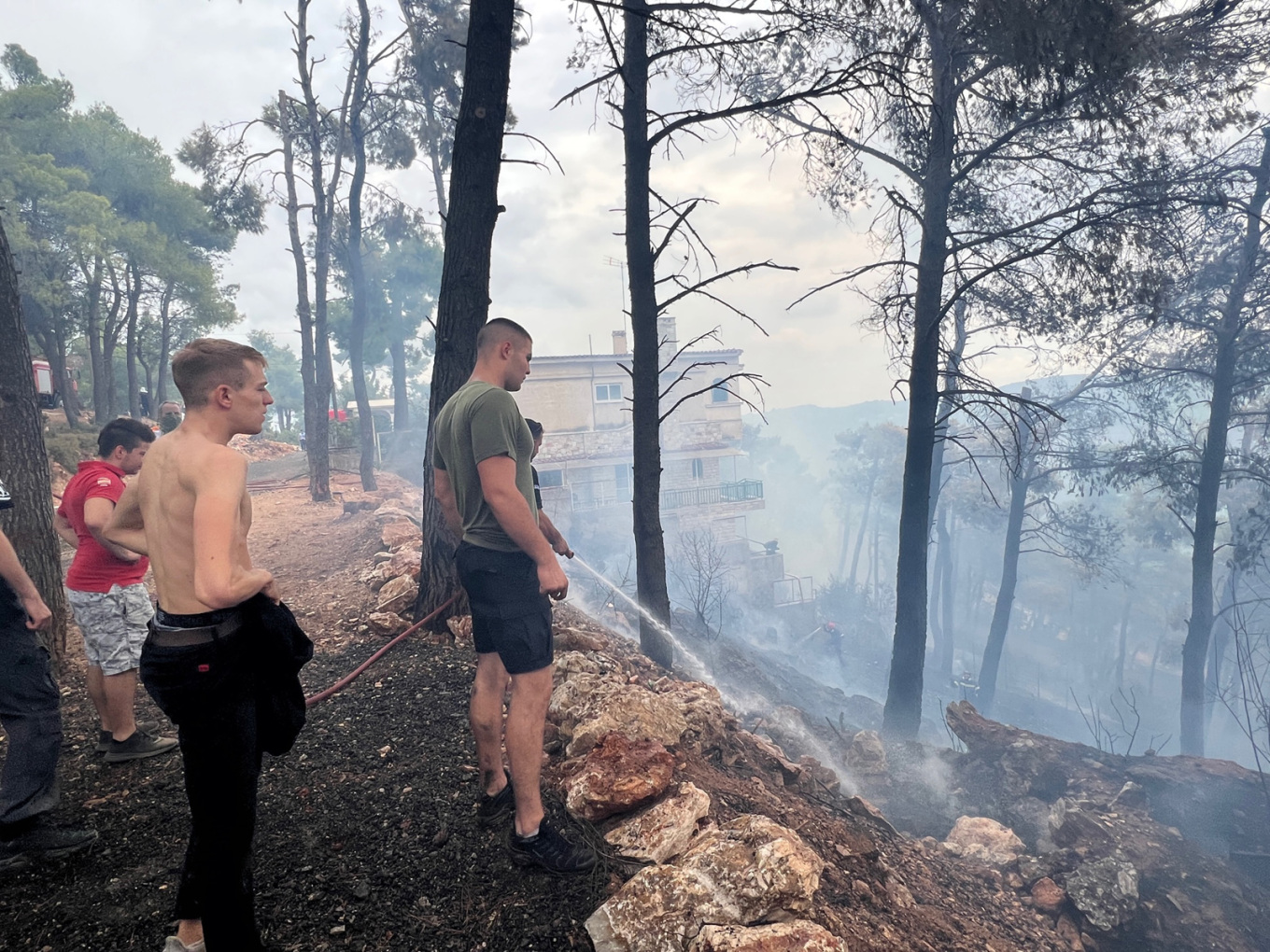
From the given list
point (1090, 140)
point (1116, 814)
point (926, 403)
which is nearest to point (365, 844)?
point (1116, 814)

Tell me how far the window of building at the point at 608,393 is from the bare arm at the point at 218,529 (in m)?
29.0

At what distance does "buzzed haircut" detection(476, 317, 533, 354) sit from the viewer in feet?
8.66

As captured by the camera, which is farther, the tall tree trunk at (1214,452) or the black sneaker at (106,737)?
the tall tree trunk at (1214,452)

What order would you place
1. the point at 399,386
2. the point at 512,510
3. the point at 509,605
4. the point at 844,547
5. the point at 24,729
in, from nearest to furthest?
1. the point at 512,510
2. the point at 509,605
3. the point at 24,729
4. the point at 399,386
5. the point at 844,547

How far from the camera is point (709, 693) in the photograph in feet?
14.4

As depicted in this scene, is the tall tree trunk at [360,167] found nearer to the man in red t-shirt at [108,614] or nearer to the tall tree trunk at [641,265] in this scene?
the tall tree trunk at [641,265]

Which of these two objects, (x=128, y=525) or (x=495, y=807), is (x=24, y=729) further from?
(x=495, y=807)

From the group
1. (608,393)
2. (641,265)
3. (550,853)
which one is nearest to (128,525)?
(550,853)

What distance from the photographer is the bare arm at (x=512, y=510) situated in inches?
89.8

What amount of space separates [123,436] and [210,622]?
2524 mm

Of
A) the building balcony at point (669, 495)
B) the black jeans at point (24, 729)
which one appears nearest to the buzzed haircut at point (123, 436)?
the black jeans at point (24, 729)

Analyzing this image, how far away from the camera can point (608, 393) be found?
30922 millimetres

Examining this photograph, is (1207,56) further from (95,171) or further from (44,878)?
(95,171)

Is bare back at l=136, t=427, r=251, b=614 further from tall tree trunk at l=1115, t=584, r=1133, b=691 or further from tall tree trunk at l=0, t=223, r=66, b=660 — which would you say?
tall tree trunk at l=1115, t=584, r=1133, b=691
